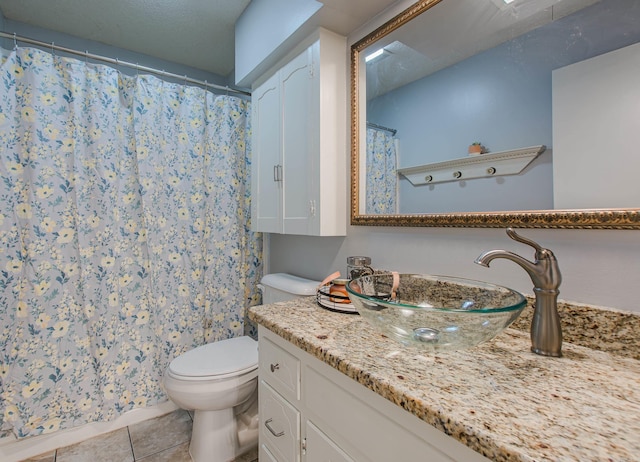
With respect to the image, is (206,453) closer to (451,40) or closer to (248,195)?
(248,195)

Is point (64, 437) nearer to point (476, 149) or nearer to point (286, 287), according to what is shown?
point (286, 287)

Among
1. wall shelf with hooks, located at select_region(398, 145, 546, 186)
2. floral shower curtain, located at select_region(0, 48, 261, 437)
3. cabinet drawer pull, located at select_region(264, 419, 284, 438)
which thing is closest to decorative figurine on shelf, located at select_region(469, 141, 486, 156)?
wall shelf with hooks, located at select_region(398, 145, 546, 186)

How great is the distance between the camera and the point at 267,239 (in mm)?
2203

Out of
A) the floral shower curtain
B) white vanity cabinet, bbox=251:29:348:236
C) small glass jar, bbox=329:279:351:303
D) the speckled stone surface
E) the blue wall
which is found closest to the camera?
the speckled stone surface

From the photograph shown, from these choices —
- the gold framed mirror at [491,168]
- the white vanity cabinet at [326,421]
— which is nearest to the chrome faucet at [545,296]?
the gold framed mirror at [491,168]

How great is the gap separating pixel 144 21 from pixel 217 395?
7.59 feet

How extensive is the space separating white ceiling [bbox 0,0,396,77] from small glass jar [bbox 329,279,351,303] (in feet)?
5.98

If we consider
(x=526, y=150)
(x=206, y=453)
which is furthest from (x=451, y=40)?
(x=206, y=453)

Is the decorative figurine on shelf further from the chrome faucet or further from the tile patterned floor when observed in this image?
the tile patterned floor

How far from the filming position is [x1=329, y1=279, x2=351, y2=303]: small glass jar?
110cm

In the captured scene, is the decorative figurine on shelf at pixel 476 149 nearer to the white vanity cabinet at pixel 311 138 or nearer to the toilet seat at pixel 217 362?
the white vanity cabinet at pixel 311 138

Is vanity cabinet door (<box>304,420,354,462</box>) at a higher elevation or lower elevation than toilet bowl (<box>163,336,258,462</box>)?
higher

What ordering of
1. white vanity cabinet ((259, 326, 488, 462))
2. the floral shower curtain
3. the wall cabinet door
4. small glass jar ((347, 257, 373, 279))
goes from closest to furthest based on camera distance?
white vanity cabinet ((259, 326, 488, 462)) < small glass jar ((347, 257, 373, 279)) < the floral shower curtain < the wall cabinet door

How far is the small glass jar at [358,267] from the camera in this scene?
1.21 metres
